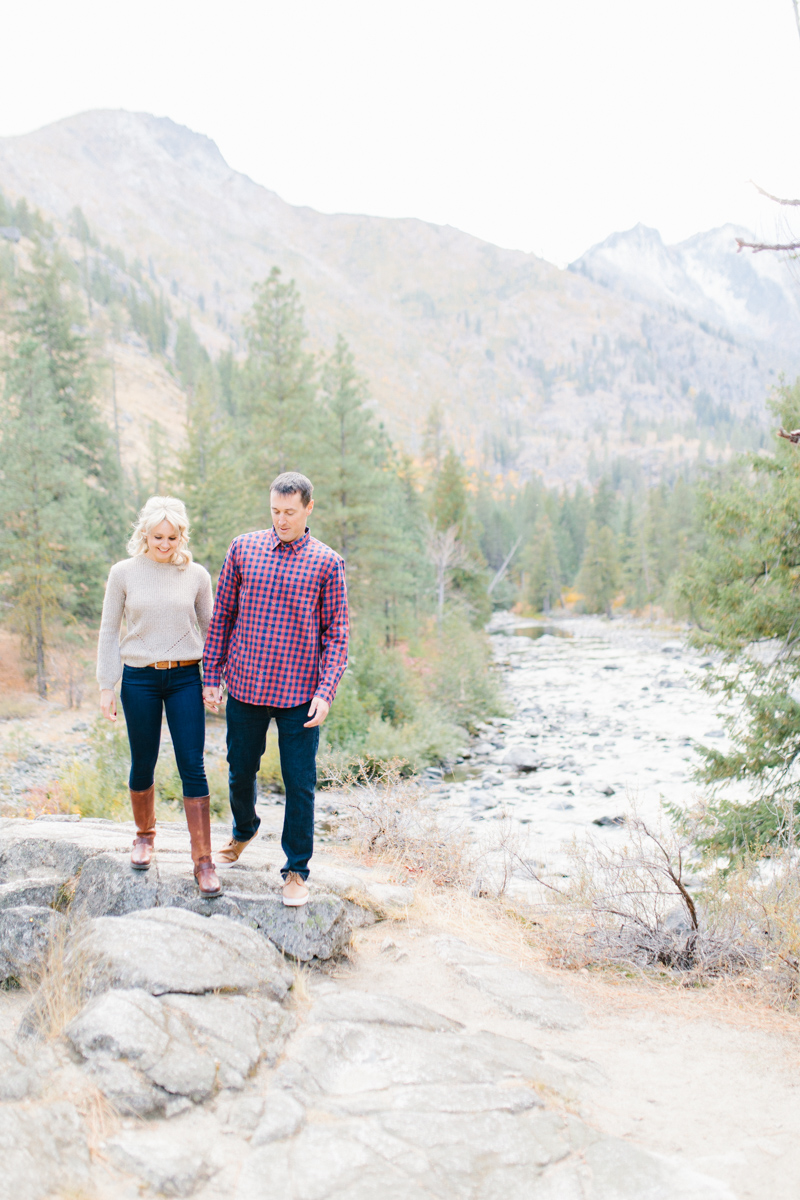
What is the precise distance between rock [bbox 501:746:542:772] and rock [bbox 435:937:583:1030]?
11.5 meters

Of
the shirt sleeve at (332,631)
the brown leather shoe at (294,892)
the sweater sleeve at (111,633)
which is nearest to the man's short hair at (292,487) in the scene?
the shirt sleeve at (332,631)

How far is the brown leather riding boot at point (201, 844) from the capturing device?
166 inches

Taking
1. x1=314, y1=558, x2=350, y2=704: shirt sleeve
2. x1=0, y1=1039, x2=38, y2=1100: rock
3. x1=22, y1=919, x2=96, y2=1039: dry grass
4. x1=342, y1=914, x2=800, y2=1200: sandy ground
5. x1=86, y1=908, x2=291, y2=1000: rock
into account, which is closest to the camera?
x1=0, y1=1039, x2=38, y2=1100: rock

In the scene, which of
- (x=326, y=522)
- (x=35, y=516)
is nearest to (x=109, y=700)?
(x=326, y=522)

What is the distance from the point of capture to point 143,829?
14.4ft

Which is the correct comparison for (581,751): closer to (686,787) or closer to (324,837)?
(686,787)

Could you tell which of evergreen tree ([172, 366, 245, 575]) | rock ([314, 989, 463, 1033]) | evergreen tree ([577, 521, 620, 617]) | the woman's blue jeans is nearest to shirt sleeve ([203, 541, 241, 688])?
the woman's blue jeans

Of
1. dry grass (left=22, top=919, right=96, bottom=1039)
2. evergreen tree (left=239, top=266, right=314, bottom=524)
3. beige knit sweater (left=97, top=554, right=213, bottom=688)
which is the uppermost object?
evergreen tree (left=239, top=266, right=314, bottom=524)

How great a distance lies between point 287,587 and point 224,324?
204532 mm

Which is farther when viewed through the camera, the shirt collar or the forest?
the forest

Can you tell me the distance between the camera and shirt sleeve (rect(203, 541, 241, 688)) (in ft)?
13.8

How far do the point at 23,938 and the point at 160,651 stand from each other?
1713 millimetres

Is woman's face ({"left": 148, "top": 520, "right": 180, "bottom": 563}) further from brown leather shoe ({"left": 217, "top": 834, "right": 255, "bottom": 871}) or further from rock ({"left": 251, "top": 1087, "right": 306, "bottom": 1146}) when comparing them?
rock ({"left": 251, "top": 1087, "right": 306, "bottom": 1146})

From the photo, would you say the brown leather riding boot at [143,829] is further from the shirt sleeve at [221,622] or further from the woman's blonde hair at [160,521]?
the woman's blonde hair at [160,521]
